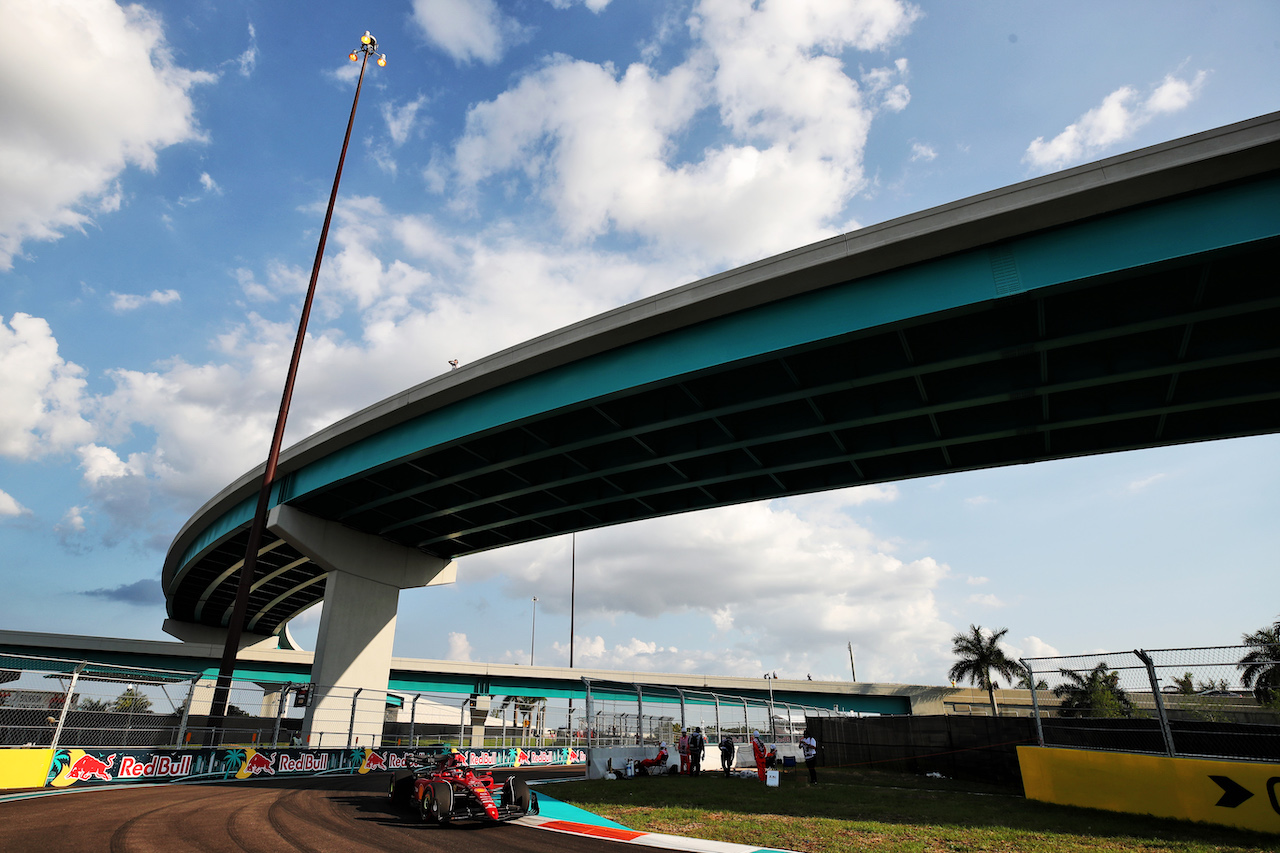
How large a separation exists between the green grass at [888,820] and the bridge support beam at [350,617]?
1272 cm

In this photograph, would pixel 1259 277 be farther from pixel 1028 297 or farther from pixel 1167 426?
pixel 1167 426

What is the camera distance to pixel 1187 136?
11.7 metres

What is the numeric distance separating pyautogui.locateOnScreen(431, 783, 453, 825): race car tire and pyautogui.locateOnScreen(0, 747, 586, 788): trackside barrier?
2.93 m

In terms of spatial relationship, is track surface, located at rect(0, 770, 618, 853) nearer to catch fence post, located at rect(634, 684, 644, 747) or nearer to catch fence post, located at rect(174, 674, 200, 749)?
catch fence post, located at rect(174, 674, 200, 749)

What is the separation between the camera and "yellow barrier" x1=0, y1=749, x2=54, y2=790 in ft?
39.7

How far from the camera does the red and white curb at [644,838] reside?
865 centimetres

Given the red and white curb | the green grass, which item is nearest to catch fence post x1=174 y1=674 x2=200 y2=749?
the green grass

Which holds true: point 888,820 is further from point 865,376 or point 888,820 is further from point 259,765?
point 259,765

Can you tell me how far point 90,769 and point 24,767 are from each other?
1.49 meters

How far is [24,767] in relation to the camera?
1238cm

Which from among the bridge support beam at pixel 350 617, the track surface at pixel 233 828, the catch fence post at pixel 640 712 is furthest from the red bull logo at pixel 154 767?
the catch fence post at pixel 640 712

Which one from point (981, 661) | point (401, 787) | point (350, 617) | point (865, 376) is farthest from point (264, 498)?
point (981, 661)

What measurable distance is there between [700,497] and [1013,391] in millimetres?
11496

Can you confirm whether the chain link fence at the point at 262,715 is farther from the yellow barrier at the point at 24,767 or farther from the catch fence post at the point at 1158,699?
the catch fence post at the point at 1158,699
